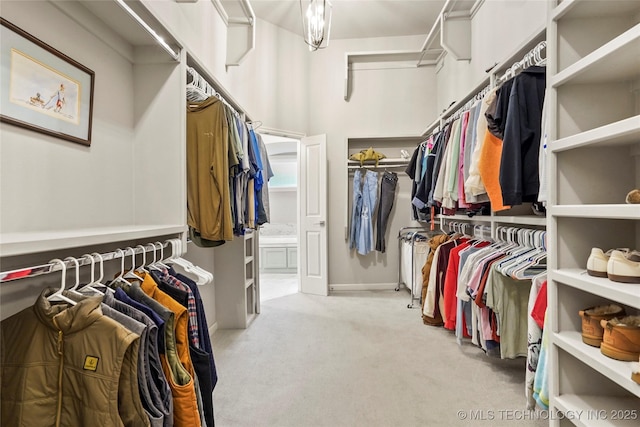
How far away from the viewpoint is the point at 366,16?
389 centimetres

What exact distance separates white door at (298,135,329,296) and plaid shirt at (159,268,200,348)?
119 inches

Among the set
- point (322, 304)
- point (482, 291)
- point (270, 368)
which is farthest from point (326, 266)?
point (482, 291)

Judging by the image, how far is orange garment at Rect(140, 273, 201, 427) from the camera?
2.99 feet

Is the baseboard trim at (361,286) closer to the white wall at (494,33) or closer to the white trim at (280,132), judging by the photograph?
the white trim at (280,132)

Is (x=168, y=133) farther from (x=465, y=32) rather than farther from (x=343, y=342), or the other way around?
(x=465, y=32)

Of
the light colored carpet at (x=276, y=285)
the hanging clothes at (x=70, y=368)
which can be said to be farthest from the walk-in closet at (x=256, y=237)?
the light colored carpet at (x=276, y=285)

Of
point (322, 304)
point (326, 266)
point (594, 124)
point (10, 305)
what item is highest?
point (594, 124)

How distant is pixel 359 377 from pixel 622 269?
155cm

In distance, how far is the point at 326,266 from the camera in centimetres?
415

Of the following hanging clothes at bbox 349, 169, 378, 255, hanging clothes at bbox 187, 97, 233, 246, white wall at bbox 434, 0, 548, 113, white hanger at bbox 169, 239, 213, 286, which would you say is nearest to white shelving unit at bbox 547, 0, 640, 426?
white wall at bbox 434, 0, 548, 113

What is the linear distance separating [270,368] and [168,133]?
1639 mm

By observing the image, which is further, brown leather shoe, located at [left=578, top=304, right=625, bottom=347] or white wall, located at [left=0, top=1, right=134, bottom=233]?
brown leather shoe, located at [left=578, top=304, right=625, bottom=347]

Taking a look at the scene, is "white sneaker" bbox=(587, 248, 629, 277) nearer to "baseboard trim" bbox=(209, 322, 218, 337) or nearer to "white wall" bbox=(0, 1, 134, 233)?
"white wall" bbox=(0, 1, 134, 233)

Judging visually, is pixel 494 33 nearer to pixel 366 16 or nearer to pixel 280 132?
pixel 366 16
